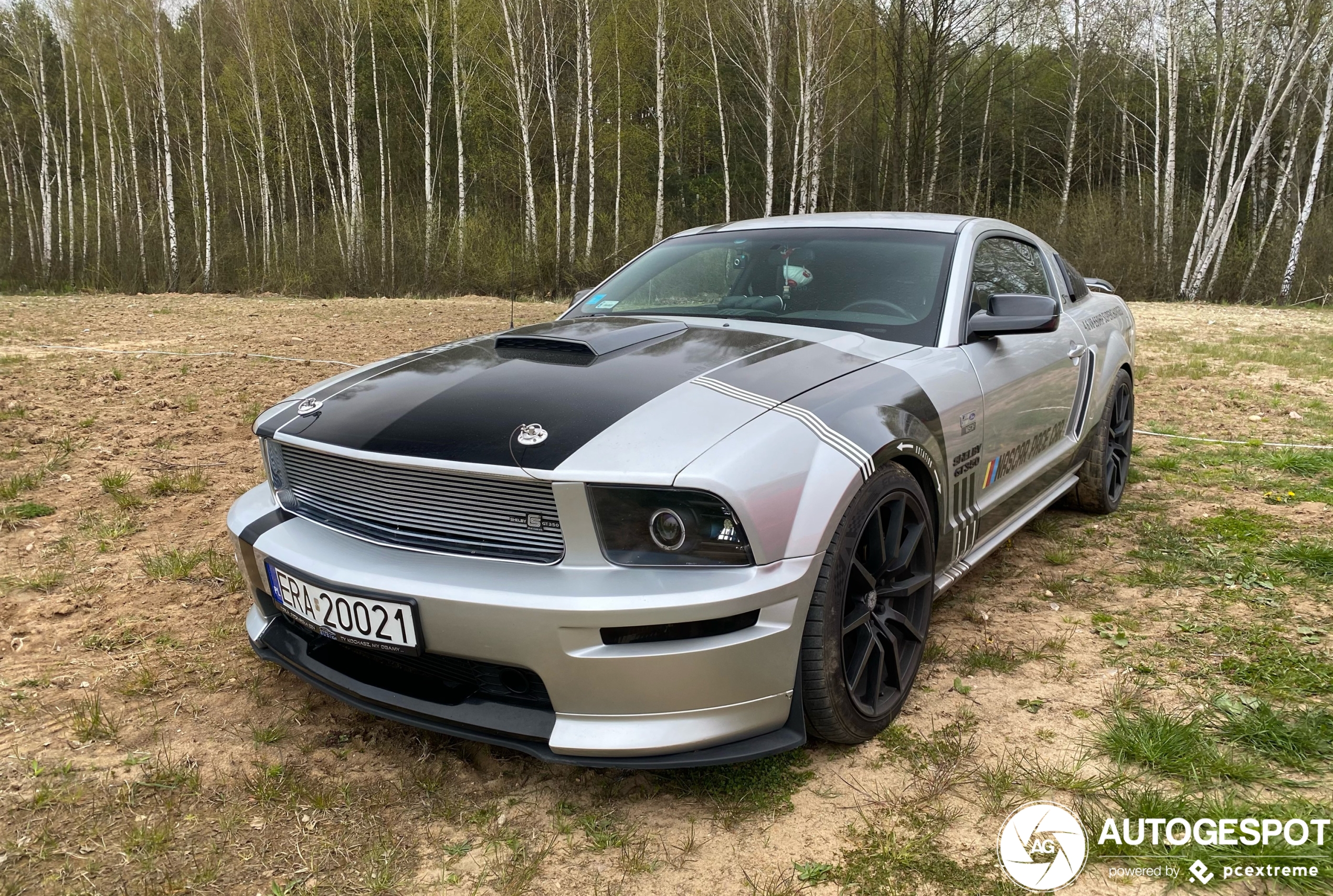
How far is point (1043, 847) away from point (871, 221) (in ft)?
7.75

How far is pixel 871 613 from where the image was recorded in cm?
233

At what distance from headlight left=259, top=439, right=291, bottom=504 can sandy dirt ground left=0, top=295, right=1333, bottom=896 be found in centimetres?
60

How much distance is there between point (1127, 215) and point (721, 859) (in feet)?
75.3

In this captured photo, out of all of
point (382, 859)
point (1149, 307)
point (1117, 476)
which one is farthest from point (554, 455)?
point (1149, 307)

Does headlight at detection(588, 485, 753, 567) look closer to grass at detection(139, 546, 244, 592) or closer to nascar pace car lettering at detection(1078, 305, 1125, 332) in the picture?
grass at detection(139, 546, 244, 592)

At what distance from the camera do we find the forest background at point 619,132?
19734 millimetres

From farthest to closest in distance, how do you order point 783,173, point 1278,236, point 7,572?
1. point 783,173
2. point 1278,236
3. point 7,572

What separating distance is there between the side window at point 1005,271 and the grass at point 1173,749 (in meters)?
1.44

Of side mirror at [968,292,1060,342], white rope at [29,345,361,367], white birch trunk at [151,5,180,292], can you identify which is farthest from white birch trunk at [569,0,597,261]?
side mirror at [968,292,1060,342]

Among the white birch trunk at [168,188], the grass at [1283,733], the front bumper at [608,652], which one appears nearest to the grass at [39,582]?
the front bumper at [608,652]

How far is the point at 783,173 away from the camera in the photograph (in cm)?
2641

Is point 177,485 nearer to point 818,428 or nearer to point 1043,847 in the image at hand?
point 818,428

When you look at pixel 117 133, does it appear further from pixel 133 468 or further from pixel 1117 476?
pixel 1117 476

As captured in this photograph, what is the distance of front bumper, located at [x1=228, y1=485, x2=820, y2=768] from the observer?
6.15 feet
